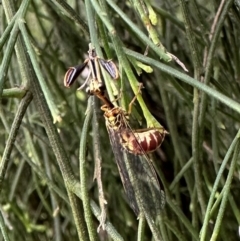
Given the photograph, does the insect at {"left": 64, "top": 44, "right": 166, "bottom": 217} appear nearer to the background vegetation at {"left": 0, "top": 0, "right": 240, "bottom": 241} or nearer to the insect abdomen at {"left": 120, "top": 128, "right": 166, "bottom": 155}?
the insect abdomen at {"left": 120, "top": 128, "right": 166, "bottom": 155}

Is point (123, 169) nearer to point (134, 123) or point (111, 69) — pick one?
point (111, 69)

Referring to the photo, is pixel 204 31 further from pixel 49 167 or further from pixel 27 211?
pixel 27 211

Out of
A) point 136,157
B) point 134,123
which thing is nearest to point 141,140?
point 136,157

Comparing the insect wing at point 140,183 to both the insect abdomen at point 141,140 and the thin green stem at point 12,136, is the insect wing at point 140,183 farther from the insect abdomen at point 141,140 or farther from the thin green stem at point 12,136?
the thin green stem at point 12,136

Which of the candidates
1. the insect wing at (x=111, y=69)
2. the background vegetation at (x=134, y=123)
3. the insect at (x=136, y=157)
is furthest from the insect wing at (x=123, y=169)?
the background vegetation at (x=134, y=123)

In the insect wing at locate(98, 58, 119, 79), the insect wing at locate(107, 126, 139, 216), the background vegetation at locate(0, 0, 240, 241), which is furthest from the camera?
the background vegetation at locate(0, 0, 240, 241)

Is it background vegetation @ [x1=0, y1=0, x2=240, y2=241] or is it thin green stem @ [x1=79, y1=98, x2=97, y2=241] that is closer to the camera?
thin green stem @ [x1=79, y1=98, x2=97, y2=241]

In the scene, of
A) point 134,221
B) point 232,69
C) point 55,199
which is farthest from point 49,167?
point 232,69

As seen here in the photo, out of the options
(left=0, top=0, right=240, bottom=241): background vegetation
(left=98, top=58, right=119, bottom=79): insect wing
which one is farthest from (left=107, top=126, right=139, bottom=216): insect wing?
Answer: (left=0, top=0, right=240, bottom=241): background vegetation
